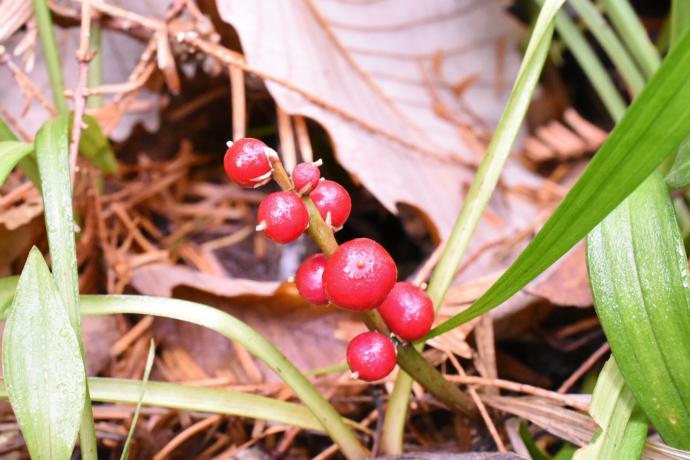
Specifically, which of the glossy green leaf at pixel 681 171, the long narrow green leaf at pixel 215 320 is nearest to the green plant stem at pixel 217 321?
the long narrow green leaf at pixel 215 320

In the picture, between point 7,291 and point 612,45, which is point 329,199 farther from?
point 612,45

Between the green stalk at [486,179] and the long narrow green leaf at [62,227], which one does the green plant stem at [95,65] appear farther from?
the green stalk at [486,179]

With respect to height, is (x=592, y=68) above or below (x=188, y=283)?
above

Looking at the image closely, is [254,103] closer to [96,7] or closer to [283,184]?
[96,7]

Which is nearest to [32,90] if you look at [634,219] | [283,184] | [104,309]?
[104,309]

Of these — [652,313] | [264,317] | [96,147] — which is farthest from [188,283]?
[652,313]

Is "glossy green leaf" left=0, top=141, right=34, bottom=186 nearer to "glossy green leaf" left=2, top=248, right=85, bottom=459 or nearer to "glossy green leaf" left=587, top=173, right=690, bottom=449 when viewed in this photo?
"glossy green leaf" left=2, top=248, right=85, bottom=459
